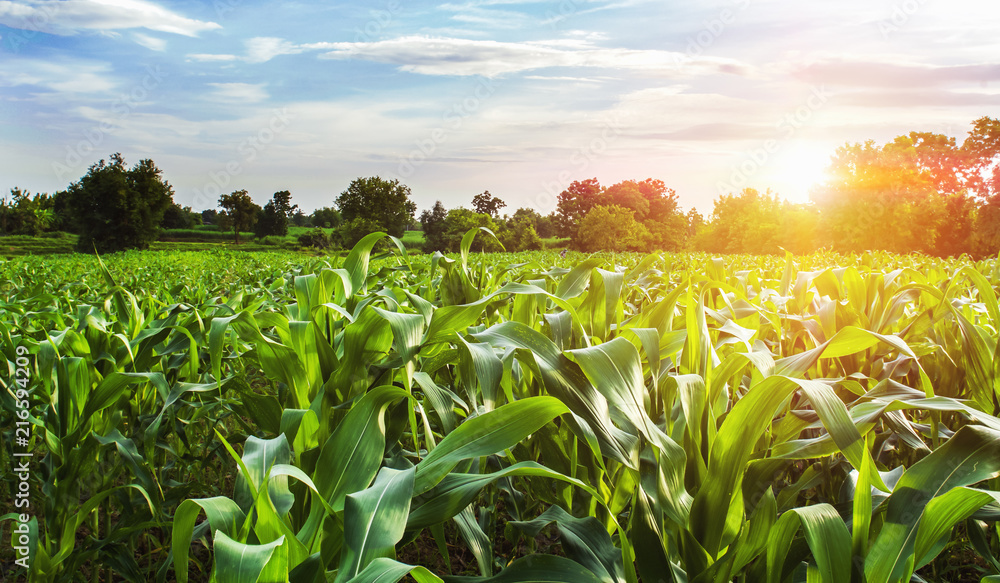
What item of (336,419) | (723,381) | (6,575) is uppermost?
(723,381)

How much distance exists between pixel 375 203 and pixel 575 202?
23.8 metres

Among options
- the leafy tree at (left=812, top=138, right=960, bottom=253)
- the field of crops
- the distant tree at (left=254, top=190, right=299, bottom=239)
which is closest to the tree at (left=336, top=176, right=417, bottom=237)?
the distant tree at (left=254, top=190, right=299, bottom=239)

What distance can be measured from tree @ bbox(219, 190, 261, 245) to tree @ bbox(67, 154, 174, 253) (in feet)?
51.9

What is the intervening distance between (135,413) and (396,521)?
183 cm

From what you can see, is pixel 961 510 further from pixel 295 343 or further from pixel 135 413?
pixel 135 413

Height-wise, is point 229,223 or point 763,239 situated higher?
point 229,223

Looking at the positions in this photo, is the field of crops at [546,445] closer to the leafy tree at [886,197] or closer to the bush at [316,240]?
the leafy tree at [886,197]

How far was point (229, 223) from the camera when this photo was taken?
6325cm

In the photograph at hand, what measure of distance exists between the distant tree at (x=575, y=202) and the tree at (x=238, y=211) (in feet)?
120

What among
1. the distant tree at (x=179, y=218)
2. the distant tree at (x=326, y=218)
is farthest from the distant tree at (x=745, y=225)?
the distant tree at (x=179, y=218)

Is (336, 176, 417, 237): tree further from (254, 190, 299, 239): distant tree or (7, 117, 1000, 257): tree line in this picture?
(254, 190, 299, 239): distant tree

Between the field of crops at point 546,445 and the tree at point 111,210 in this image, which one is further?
the tree at point 111,210

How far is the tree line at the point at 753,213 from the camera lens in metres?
33.4

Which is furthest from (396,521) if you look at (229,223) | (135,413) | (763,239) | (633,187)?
(229,223)
